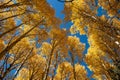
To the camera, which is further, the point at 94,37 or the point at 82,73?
the point at 82,73

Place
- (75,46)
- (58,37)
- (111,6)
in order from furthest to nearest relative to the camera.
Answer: (75,46) < (58,37) < (111,6)

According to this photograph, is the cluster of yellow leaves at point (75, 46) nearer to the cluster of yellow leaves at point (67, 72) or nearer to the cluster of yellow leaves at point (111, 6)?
the cluster of yellow leaves at point (67, 72)

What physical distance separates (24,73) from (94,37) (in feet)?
17.8

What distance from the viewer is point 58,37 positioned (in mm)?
11469

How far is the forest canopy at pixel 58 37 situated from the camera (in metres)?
8.14

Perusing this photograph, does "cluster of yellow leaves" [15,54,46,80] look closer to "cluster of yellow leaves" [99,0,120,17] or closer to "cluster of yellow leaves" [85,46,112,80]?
"cluster of yellow leaves" [85,46,112,80]

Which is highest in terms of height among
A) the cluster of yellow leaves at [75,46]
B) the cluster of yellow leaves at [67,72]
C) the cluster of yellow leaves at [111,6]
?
the cluster of yellow leaves at [111,6]

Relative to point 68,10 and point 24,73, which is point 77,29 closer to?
point 68,10

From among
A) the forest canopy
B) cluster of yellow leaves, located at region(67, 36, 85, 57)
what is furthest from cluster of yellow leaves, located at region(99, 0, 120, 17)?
cluster of yellow leaves, located at region(67, 36, 85, 57)

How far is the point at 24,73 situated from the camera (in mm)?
12945

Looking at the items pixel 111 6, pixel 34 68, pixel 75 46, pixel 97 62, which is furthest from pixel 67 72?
pixel 111 6

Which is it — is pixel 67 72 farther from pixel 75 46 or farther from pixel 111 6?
pixel 111 6

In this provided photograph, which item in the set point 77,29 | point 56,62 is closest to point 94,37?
point 77,29

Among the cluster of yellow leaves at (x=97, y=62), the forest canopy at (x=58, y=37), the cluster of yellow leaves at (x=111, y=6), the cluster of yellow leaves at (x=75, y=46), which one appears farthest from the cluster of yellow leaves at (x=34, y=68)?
the cluster of yellow leaves at (x=111, y=6)
